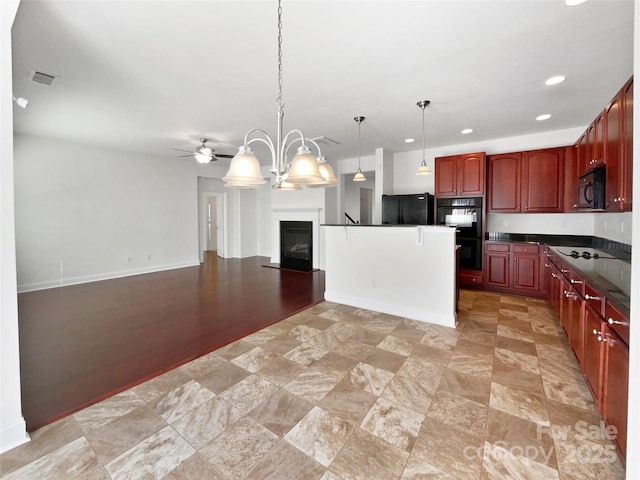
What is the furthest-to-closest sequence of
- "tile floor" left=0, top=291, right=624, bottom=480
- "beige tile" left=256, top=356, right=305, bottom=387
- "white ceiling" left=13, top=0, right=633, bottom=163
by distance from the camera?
"beige tile" left=256, top=356, right=305, bottom=387 < "white ceiling" left=13, top=0, right=633, bottom=163 < "tile floor" left=0, top=291, right=624, bottom=480

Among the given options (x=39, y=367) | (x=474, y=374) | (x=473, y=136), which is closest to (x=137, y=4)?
(x=39, y=367)

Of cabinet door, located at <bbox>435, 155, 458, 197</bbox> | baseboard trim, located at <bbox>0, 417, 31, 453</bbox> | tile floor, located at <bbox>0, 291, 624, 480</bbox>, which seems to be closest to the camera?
tile floor, located at <bbox>0, 291, 624, 480</bbox>

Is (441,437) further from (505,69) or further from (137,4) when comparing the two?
(137,4)

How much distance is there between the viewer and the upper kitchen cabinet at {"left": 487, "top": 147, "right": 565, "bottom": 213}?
441 cm

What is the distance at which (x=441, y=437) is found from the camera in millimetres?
1727

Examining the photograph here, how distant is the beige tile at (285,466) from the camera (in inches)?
57.9

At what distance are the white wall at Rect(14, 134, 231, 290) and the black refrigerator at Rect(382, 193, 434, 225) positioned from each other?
15.9 ft

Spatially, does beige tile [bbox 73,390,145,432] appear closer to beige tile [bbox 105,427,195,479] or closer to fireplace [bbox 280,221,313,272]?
beige tile [bbox 105,427,195,479]

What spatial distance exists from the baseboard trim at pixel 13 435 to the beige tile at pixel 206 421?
→ 83 centimetres

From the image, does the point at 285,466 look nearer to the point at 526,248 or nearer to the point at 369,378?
the point at 369,378

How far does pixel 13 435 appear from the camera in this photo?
1661 mm

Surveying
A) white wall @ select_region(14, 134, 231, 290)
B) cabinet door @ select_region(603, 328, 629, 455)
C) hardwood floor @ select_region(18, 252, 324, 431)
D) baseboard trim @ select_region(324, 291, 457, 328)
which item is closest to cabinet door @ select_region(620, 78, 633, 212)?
cabinet door @ select_region(603, 328, 629, 455)

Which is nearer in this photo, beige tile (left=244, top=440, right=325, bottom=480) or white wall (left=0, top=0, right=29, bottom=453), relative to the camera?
beige tile (left=244, top=440, right=325, bottom=480)

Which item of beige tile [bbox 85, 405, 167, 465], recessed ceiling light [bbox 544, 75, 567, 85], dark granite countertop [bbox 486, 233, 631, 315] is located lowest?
beige tile [bbox 85, 405, 167, 465]
